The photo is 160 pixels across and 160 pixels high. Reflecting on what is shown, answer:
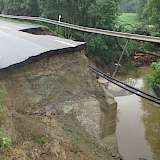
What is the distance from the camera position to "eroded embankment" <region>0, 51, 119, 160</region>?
680 cm

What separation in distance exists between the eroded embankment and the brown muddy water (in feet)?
6.09

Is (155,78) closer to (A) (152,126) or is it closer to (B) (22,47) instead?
(A) (152,126)

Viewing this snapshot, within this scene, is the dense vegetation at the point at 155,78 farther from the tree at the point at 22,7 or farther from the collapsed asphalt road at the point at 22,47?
the tree at the point at 22,7

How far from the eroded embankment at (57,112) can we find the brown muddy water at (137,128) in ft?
6.09

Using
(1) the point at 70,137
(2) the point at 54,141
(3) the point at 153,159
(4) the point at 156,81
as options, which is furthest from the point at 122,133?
(2) the point at 54,141

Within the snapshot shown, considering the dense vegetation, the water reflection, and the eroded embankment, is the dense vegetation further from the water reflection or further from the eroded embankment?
the eroded embankment

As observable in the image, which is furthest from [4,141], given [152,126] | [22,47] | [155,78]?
[155,78]

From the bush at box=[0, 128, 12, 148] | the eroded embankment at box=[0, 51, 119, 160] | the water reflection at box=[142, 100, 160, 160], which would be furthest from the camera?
the water reflection at box=[142, 100, 160, 160]

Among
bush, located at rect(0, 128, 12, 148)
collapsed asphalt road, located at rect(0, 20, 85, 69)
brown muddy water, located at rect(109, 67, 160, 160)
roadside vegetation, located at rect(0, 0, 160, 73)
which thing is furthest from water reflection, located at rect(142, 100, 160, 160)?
bush, located at rect(0, 128, 12, 148)

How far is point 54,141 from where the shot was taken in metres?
7.15

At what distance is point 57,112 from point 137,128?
652 cm

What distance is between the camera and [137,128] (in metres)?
14.6

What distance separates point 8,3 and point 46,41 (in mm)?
15100

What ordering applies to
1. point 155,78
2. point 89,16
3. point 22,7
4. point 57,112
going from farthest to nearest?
point 22,7 → point 89,16 → point 155,78 → point 57,112
